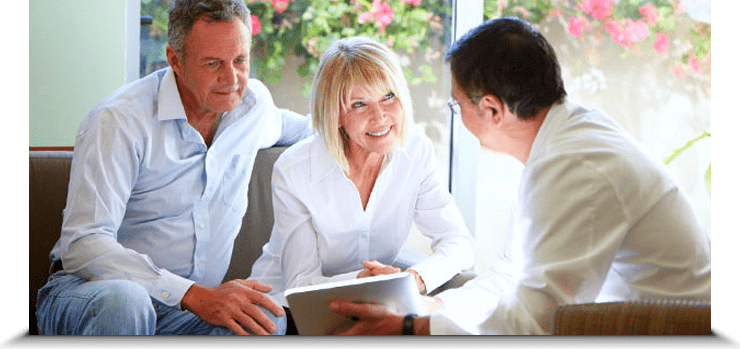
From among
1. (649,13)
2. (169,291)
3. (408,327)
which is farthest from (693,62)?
(169,291)

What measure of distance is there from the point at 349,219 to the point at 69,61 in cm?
103

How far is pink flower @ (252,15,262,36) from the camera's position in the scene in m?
2.69

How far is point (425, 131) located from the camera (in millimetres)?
2814

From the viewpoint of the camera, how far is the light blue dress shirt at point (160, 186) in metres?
2.58

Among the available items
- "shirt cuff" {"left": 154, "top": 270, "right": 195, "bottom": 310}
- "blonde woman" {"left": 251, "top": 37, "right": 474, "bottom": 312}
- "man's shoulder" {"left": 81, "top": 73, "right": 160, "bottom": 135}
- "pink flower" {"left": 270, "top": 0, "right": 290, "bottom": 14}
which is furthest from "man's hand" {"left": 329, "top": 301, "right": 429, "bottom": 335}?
"pink flower" {"left": 270, "top": 0, "right": 290, "bottom": 14}

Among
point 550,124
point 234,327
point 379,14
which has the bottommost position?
point 234,327

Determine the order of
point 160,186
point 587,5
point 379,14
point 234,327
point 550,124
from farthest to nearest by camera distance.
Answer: point 587,5, point 379,14, point 160,186, point 234,327, point 550,124

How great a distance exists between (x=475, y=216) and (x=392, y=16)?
745 mm

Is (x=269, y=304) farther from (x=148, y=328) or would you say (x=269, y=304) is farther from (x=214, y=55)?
(x=214, y=55)

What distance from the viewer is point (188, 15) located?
2.62m

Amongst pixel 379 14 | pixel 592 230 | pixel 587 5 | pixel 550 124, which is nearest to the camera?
pixel 592 230

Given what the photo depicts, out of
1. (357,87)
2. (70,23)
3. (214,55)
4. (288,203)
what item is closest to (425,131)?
(357,87)

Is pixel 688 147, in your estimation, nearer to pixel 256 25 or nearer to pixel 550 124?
pixel 550 124

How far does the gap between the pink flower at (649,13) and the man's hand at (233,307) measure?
164 cm
